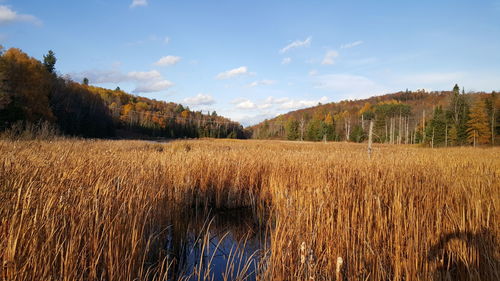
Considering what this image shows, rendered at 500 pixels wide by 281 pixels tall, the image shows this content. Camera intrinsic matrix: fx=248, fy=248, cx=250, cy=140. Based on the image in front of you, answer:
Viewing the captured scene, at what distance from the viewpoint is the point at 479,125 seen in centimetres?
3338

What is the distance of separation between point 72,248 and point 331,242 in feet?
6.68

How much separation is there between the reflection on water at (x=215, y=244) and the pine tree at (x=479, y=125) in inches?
1638

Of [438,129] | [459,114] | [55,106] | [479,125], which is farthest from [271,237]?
[459,114]

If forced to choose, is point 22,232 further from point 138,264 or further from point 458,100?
point 458,100

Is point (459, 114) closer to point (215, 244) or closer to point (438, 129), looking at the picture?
point (438, 129)

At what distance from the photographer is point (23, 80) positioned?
94.0 feet

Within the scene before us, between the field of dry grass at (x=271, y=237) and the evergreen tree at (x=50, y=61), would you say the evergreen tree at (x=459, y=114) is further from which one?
the evergreen tree at (x=50, y=61)

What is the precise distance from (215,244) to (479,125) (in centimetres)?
4347

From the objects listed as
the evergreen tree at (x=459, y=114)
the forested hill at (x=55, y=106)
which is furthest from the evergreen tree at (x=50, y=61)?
the evergreen tree at (x=459, y=114)

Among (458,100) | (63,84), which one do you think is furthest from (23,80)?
(458,100)

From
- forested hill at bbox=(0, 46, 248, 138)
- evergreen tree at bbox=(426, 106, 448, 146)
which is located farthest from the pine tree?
forested hill at bbox=(0, 46, 248, 138)

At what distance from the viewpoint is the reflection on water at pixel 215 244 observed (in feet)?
8.45

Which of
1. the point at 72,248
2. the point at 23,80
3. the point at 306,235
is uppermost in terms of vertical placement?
the point at 23,80

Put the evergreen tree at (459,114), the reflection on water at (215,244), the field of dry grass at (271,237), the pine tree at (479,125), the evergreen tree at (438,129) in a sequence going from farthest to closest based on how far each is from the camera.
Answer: the evergreen tree at (438,129) → the evergreen tree at (459,114) → the pine tree at (479,125) → the reflection on water at (215,244) → the field of dry grass at (271,237)
